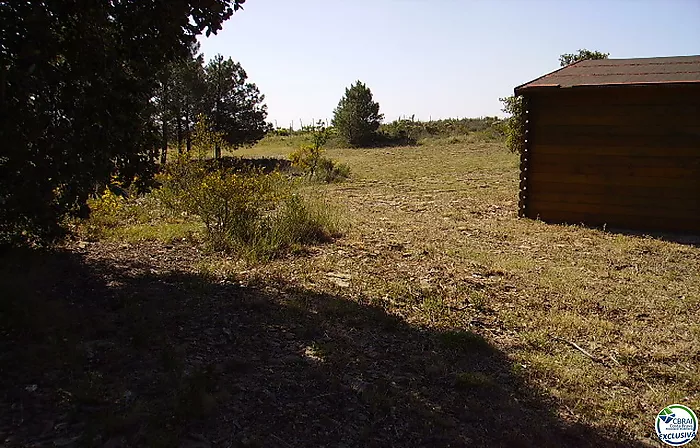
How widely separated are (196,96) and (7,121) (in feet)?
59.0

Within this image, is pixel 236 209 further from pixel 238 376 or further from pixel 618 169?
pixel 618 169

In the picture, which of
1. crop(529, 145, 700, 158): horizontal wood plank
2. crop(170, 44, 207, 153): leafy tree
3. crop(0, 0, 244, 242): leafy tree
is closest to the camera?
crop(0, 0, 244, 242): leafy tree

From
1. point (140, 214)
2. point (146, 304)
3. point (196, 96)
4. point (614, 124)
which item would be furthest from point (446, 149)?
point (146, 304)

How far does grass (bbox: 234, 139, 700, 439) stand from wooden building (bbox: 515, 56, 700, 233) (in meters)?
0.71

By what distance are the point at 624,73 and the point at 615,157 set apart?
1449 millimetres

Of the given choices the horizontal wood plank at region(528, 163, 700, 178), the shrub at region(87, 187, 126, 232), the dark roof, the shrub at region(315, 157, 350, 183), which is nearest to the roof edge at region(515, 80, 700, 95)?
the dark roof

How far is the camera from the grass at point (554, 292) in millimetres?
3549

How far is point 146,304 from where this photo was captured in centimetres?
432

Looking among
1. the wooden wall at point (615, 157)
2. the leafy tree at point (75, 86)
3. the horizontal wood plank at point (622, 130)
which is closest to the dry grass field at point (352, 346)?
the leafy tree at point (75, 86)

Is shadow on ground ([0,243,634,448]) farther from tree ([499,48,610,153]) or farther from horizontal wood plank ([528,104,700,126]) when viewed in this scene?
tree ([499,48,610,153])

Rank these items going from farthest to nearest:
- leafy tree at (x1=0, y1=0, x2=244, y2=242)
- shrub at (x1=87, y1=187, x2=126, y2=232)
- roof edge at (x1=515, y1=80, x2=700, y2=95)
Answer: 1. roof edge at (x1=515, y1=80, x2=700, y2=95)
2. shrub at (x1=87, y1=187, x2=126, y2=232)
3. leafy tree at (x1=0, y1=0, x2=244, y2=242)

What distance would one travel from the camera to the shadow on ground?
2.73 meters

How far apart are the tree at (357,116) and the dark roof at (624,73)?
2191cm

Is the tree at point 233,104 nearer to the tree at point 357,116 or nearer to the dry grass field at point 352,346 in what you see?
the tree at point 357,116
